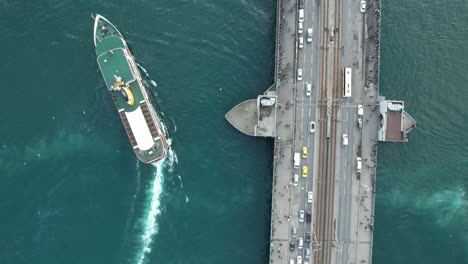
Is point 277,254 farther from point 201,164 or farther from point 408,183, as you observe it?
Answer: point 408,183

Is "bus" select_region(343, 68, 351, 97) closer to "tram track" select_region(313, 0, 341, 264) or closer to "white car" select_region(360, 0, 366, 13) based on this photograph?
"tram track" select_region(313, 0, 341, 264)

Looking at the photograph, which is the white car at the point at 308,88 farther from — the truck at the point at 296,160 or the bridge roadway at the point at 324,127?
the truck at the point at 296,160

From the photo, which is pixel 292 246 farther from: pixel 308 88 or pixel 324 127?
pixel 308 88

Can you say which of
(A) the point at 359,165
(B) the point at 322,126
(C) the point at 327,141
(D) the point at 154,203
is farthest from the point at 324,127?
→ (D) the point at 154,203

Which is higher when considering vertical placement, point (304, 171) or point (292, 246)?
point (304, 171)

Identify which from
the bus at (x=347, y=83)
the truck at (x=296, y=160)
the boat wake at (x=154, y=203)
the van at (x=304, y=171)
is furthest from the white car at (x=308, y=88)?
the boat wake at (x=154, y=203)

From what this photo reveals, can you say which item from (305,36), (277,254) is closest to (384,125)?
(305,36)

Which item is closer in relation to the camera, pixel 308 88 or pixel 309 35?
pixel 308 88
